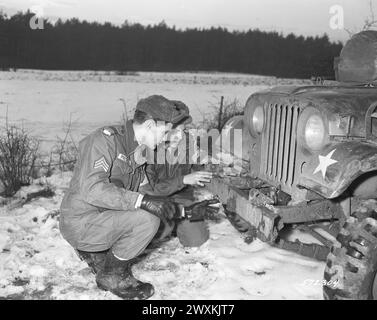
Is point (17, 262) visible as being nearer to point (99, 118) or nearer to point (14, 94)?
point (99, 118)

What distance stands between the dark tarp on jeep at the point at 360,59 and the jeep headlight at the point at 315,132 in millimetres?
1439

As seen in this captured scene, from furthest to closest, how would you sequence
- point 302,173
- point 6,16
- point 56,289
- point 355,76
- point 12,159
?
1. point 6,16
2. point 12,159
3. point 355,76
4. point 56,289
5. point 302,173

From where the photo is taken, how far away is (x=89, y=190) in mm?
2771

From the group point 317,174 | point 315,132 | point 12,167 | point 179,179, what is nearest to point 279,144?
point 315,132

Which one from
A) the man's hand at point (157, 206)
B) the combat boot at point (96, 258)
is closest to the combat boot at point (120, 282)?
the combat boot at point (96, 258)

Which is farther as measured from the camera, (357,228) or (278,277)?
(278,277)

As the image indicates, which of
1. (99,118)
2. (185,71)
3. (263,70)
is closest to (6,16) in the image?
(99,118)

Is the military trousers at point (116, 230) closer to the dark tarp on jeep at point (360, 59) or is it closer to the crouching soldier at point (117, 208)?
the crouching soldier at point (117, 208)

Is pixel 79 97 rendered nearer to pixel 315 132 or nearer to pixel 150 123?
pixel 150 123

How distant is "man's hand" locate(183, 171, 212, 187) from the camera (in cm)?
347

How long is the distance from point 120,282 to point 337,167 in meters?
1.64

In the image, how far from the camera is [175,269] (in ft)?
11.0

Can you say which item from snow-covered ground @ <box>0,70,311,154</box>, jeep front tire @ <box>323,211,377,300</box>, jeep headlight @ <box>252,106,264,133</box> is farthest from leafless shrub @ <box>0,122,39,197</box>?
jeep front tire @ <box>323,211,377,300</box>
